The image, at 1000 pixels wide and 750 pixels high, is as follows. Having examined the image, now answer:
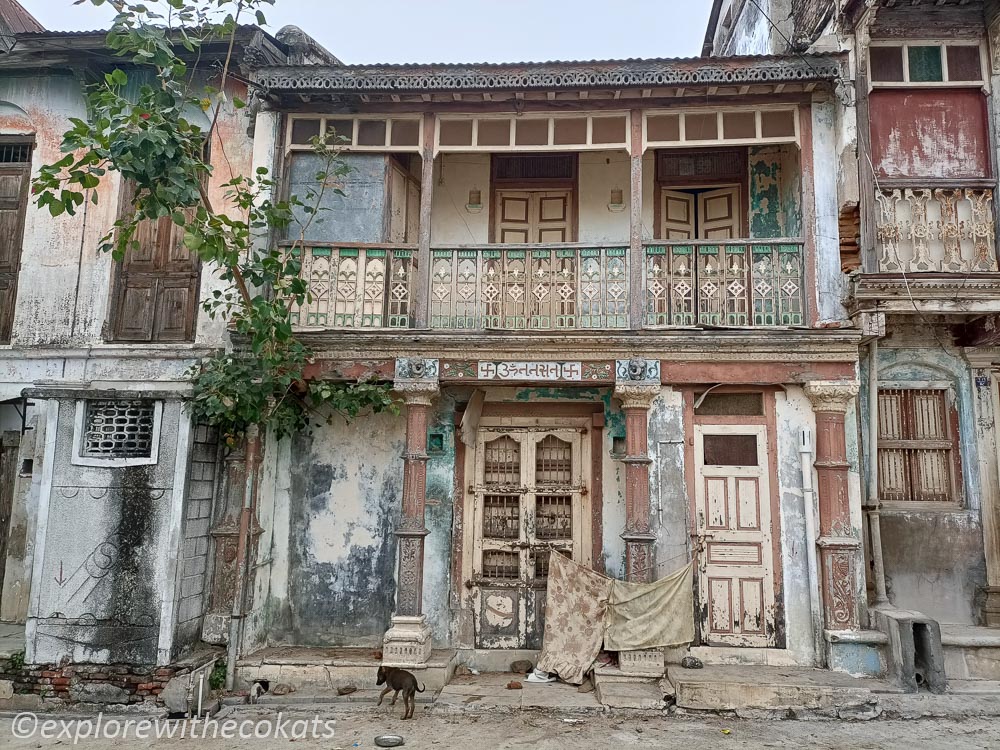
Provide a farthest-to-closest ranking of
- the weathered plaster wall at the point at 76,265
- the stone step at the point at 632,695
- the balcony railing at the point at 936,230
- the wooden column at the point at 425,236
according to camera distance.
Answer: the weathered plaster wall at the point at 76,265
the wooden column at the point at 425,236
the balcony railing at the point at 936,230
the stone step at the point at 632,695

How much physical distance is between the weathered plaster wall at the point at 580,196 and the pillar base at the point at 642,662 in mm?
5073

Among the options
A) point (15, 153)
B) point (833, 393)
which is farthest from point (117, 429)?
point (833, 393)

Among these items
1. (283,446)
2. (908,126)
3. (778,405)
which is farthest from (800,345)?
(283,446)

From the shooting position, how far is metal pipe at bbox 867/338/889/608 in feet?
26.0

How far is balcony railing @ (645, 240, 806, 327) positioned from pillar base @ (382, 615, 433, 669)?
4.23 metres

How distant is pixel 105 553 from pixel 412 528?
3071 millimetres

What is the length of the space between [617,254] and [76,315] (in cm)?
655

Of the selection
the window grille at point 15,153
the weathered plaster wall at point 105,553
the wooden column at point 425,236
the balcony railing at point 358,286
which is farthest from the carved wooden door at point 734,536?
the window grille at point 15,153

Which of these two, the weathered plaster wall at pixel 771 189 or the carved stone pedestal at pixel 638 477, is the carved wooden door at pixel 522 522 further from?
the weathered plaster wall at pixel 771 189

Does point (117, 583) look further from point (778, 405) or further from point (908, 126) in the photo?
point (908, 126)

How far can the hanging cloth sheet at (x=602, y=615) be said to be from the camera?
7496mm

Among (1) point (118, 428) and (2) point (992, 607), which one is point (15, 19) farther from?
(2) point (992, 607)

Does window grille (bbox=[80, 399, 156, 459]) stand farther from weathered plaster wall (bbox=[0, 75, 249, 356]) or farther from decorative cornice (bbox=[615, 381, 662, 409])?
decorative cornice (bbox=[615, 381, 662, 409])

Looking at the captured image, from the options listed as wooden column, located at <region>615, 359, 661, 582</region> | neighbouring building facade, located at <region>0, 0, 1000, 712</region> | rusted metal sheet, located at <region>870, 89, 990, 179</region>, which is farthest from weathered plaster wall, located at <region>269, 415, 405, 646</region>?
rusted metal sheet, located at <region>870, 89, 990, 179</region>
